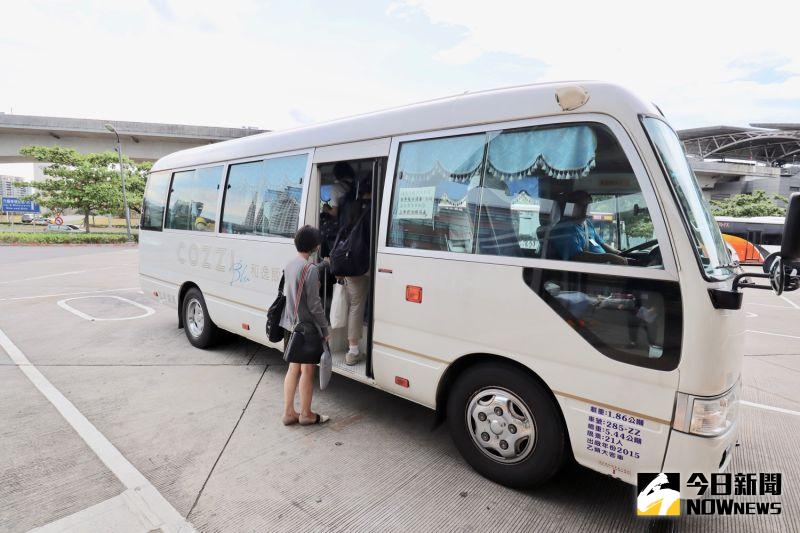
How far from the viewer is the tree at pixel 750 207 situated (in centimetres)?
3572

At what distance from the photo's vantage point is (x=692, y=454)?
2.25 metres

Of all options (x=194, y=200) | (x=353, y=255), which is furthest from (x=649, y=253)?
(x=194, y=200)

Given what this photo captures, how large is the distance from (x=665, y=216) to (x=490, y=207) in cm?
103

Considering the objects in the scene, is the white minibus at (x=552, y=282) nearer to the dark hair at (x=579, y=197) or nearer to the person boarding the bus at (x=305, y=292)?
the dark hair at (x=579, y=197)

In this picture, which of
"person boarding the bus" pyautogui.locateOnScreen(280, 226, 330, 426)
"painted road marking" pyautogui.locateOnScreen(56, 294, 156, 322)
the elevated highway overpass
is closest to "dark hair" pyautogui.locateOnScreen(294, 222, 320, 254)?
"person boarding the bus" pyautogui.locateOnScreen(280, 226, 330, 426)

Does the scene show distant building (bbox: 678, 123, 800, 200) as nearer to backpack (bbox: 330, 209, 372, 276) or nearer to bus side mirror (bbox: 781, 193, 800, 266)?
backpack (bbox: 330, 209, 372, 276)

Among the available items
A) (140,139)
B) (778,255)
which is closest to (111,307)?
(778,255)

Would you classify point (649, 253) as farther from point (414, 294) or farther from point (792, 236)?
point (414, 294)

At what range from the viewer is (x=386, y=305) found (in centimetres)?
351

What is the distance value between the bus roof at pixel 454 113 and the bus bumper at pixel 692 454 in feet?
5.77

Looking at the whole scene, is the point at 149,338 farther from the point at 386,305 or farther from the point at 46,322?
the point at 386,305

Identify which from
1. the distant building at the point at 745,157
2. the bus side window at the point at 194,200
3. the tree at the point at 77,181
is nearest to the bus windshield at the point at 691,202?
the bus side window at the point at 194,200

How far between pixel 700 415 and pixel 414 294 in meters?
1.88

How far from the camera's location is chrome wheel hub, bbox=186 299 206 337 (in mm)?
5879
